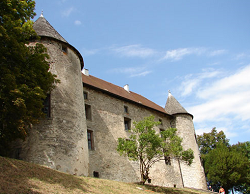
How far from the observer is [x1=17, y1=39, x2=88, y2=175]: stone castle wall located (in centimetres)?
1399

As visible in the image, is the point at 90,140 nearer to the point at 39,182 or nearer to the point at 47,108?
the point at 47,108

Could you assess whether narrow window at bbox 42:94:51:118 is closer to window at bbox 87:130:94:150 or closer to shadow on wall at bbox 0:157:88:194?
shadow on wall at bbox 0:157:88:194

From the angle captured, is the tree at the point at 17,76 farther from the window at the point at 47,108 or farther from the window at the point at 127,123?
the window at the point at 127,123

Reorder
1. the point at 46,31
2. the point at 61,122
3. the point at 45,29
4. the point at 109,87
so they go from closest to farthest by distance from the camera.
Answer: the point at 61,122
the point at 46,31
the point at 45,29
the point at 109,87

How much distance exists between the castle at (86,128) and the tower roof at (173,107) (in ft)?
0.38

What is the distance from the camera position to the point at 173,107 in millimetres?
29547

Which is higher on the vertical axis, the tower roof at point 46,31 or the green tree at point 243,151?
the tower roof at point 46,31

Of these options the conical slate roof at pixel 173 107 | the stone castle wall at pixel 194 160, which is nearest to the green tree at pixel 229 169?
the stone castle wall at pixel 194 160

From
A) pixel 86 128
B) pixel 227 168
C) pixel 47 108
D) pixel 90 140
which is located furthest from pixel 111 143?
pixel 227 168

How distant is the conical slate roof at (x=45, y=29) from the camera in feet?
56.7

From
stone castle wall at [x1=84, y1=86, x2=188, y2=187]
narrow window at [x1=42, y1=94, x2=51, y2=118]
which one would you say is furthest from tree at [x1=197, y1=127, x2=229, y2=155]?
narrow window at [x1=42, y1=94, x2=51, y2=118]

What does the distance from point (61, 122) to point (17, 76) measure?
3.67m

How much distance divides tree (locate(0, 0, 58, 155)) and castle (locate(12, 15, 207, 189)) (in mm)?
1465

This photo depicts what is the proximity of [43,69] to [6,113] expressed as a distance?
2964mm
